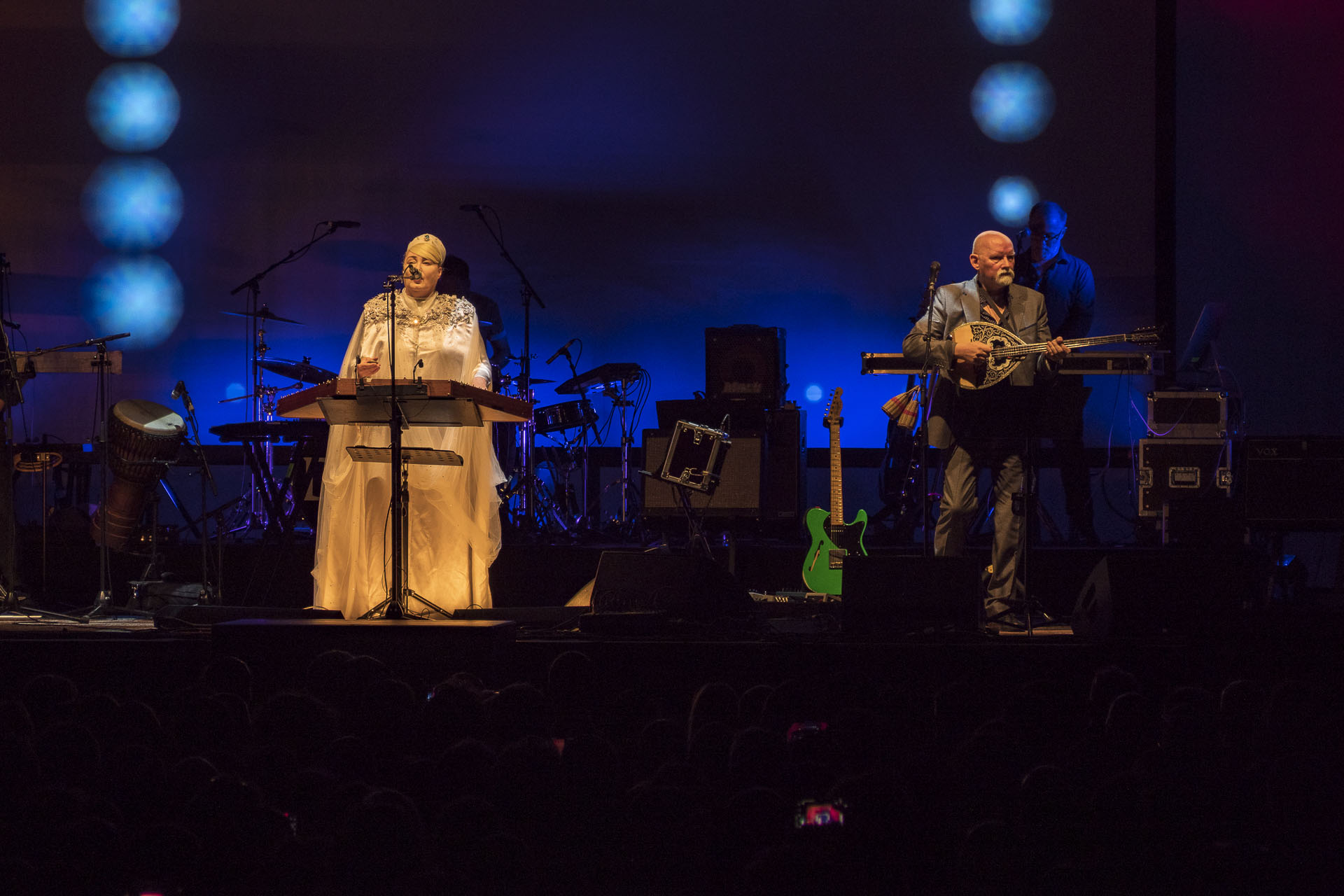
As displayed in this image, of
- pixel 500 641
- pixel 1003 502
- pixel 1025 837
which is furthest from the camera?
pixel 1003 502

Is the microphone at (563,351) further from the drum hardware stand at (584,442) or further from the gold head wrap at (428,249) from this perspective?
the gold head wrap at (428,249)

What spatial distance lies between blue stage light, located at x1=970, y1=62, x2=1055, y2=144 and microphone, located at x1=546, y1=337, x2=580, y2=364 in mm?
Result: 3593

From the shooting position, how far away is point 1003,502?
18.1ft

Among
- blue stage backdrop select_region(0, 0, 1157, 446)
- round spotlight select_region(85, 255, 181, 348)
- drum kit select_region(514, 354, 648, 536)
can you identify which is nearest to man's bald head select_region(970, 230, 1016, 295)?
drum kit select_region(514, 354, 648, 536)

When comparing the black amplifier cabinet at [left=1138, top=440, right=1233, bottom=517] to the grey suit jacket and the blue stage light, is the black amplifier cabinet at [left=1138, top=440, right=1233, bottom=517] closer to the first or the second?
the grey suit jacket

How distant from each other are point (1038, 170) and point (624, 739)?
259 inches

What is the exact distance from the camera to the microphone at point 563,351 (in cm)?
881

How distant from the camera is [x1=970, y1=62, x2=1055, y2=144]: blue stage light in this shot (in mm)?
8766

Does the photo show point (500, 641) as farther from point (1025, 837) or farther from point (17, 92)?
point (17, 92)

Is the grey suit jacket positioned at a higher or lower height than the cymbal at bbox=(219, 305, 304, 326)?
lower

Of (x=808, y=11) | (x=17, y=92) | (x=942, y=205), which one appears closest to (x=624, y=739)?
(x=942, y=205)

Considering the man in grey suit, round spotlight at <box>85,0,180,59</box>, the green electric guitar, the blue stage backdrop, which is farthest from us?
round spotlight at <box>85,0,180,59</box>

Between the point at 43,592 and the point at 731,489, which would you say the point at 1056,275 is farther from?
the point at 43,592

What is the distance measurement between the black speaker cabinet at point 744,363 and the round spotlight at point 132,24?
5.20 metres
